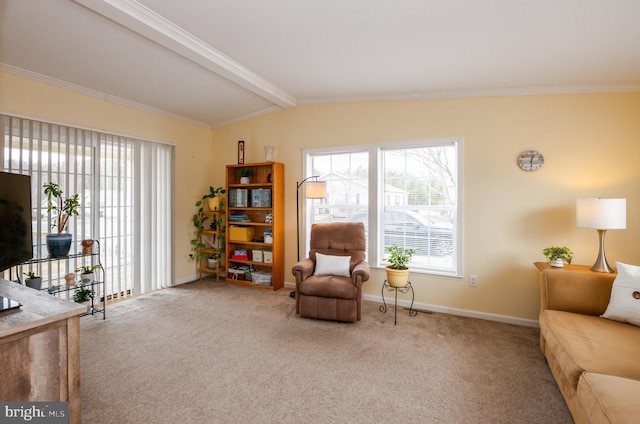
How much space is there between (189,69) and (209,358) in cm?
300

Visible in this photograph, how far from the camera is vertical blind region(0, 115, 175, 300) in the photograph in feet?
10.7

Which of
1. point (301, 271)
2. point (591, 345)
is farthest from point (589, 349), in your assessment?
point (301, 271)

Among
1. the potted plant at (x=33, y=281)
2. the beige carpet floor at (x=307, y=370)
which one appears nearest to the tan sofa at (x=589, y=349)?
the beige carpet floor at (x=307, y=370)

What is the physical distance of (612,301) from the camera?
7.29ft

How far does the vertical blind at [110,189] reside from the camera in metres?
3.26

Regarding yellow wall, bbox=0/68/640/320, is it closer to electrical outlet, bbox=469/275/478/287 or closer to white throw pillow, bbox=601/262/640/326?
electrical outlet, bbox=469/275/478/287

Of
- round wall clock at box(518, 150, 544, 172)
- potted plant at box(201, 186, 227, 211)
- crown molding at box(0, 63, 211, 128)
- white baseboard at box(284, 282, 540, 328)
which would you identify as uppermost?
crown molding at box(0, 63, 211, 128)

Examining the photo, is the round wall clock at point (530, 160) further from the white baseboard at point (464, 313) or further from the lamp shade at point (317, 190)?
the lamp shade at point (317, 190)

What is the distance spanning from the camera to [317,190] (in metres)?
3.92

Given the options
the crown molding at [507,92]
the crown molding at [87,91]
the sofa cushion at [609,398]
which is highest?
the crown molding at [87,91]

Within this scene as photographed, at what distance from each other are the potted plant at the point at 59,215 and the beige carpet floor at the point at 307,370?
0.86m

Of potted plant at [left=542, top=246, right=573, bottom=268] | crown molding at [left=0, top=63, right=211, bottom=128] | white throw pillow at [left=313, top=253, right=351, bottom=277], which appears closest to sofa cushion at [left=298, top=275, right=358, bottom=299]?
white throw pillow at [left=313, top=253, right=351, bottom=277]

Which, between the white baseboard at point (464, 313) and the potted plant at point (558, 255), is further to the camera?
the white baseboard at point (464, 313)

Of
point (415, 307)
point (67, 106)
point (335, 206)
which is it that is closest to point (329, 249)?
point (335, 206)
